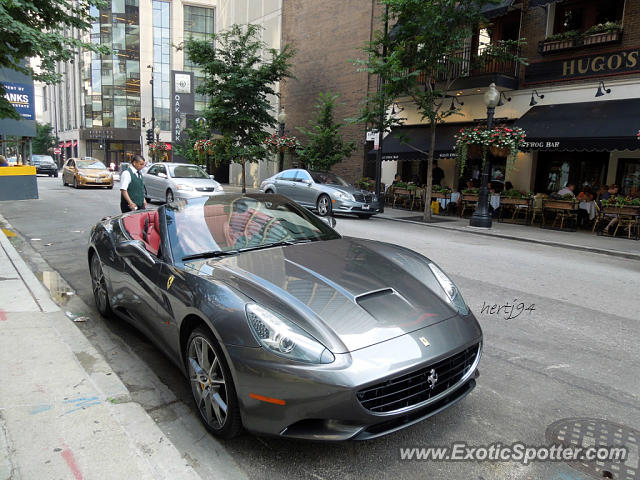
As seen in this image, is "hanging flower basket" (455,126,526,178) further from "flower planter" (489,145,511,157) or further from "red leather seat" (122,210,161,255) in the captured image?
"red leather seat" (122,210,161,255)

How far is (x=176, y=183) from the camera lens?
1585cm

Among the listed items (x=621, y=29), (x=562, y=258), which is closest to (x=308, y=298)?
(x=562, y=258)

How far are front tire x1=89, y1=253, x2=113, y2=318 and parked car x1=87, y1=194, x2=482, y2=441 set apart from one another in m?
1.02

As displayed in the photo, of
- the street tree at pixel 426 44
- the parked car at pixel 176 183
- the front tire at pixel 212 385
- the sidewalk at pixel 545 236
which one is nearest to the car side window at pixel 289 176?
the parked car at pixel 176 183

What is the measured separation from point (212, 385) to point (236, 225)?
1.48 metres

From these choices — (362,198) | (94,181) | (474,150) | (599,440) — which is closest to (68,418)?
(599,440)

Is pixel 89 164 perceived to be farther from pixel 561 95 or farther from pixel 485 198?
pixel 561 95

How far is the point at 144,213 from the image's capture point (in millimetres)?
5219

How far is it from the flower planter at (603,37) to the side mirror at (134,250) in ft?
51.6

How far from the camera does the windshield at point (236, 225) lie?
3.68 m

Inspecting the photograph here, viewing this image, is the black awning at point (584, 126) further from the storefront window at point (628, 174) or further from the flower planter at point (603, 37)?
the storefront window at point (628, 174)

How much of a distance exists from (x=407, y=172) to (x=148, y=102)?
166ft

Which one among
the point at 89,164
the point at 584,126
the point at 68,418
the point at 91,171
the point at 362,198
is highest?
the point at 584,126

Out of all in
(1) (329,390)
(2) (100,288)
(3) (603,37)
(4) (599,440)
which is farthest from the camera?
(3) (603,37)
